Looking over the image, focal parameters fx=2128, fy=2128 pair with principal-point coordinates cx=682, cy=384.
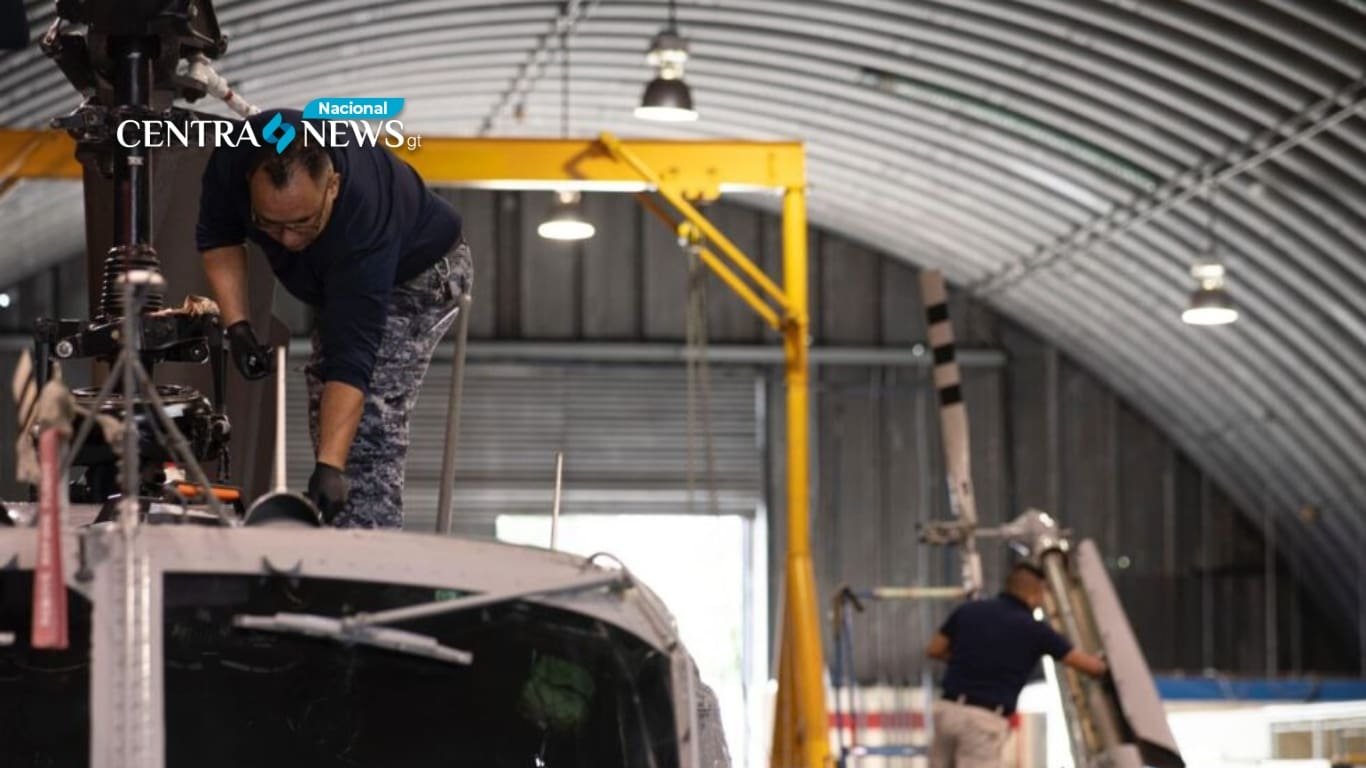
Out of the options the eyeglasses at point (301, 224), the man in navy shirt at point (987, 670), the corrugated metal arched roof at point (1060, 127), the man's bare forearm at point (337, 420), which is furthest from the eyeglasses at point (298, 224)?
the corrugated metal arched roof at point (1060, 127)

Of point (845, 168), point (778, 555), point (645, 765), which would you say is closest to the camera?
point (645, 765)

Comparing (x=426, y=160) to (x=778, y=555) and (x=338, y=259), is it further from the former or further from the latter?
(x=778, y=555)

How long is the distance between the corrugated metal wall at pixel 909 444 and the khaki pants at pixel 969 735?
16347 millimetres

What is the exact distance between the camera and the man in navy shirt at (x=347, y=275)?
234 inches

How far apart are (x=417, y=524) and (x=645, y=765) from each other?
23.9 m

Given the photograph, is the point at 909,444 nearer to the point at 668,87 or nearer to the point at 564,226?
the point at 564,226

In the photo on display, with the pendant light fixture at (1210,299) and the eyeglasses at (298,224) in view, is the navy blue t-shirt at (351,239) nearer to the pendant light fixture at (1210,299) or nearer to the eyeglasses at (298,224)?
the eyeglasses at (298,224)

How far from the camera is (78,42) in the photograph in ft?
24.1

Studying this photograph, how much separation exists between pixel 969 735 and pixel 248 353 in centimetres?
785

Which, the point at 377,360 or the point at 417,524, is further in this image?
the point at 417,524

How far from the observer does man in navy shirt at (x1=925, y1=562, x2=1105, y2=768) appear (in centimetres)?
1309

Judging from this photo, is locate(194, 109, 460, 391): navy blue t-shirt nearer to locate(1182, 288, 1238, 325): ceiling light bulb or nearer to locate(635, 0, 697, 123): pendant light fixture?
locate(635, 0, 697, 123): pendant light fixture

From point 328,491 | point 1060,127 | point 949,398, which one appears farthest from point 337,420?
point 1060,127

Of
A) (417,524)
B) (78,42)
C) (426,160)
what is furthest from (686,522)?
(78,42)
